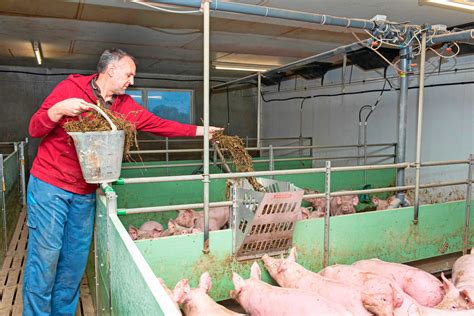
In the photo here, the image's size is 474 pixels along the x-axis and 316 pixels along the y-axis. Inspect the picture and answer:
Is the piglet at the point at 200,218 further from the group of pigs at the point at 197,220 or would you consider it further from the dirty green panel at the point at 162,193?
the dirty green panel at the point at 162,193

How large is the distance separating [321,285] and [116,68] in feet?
4.85

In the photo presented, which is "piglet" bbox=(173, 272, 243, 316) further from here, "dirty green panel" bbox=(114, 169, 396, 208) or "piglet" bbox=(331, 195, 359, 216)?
"piglet" bbox=(331, 195, 359, 216)

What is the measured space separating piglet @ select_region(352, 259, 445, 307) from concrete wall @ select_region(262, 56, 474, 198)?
9.86ft

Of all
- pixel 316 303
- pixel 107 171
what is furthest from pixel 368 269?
pixel 107 171

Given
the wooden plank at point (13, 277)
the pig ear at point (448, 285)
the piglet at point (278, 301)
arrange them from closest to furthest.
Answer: the piglet at point (278, 301) → the pig ear at point (448, 285) → the wooden plank at point (13, 277)

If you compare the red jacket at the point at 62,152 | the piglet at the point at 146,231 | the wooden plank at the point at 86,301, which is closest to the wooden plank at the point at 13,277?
the wooden plank at the point at 86,301

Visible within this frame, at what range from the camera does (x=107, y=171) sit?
1.89m

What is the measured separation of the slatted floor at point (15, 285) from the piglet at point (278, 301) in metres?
1.15

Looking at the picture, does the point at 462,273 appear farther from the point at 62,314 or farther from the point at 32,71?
the point at 32,71

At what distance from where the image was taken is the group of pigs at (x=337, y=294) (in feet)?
5.97

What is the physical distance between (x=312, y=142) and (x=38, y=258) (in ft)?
19.8

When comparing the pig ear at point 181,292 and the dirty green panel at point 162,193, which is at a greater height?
the dirty green panel at point 162,193

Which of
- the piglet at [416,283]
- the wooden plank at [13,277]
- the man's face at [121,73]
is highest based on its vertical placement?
the man's face at [121,73]

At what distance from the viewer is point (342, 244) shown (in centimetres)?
271
